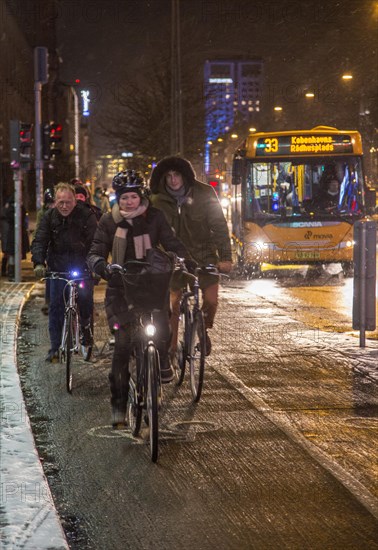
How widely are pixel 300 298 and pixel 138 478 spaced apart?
1094cm

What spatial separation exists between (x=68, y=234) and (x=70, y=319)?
102 centimetres

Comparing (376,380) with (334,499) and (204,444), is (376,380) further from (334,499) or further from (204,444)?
Answer: (334,499)

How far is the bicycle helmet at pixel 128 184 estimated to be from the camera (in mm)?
7117

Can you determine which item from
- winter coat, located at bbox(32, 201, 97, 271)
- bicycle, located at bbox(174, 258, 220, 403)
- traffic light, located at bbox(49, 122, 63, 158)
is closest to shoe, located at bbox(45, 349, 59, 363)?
winter coat, located at bbox(32, 201, 97, 271)

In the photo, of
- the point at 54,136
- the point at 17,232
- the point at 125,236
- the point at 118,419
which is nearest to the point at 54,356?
the point at 118,419

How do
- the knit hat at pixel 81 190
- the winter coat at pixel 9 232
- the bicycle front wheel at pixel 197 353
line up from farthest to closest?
1. the winter coat at pixel 9 232
2. the knit hat at pixel 81 190
3. the bicycle front wheel at pixel 197 353

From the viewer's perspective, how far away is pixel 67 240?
10242 millimetres

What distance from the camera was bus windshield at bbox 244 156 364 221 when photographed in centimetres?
2152

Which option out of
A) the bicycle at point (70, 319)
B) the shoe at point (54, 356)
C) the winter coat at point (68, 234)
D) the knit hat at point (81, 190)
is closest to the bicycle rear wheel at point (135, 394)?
the bicycle at point (70, 319)

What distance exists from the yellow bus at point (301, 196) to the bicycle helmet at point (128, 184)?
46.5 ft

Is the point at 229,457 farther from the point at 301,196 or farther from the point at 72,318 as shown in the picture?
the point at 301,196

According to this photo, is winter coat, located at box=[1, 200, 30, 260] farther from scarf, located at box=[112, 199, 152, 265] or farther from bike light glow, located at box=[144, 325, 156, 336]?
bike light glow, located at box=[144, 325, 156, 336]

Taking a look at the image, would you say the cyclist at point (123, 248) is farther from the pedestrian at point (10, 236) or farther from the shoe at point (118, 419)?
the pedestrian at point (10, 236)

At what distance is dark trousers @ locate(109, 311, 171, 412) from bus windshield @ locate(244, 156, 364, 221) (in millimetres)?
14562
